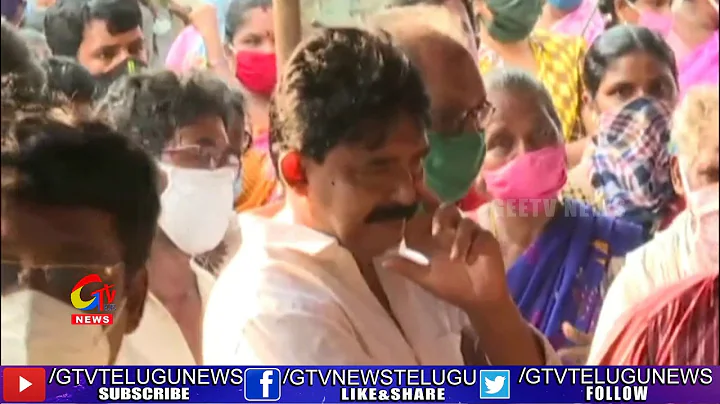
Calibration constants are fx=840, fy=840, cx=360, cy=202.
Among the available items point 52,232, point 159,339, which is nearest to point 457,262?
point 159,339

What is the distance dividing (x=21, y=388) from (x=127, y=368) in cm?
14

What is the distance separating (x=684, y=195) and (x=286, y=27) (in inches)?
24.6

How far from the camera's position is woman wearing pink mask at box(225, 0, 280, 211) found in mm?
1148

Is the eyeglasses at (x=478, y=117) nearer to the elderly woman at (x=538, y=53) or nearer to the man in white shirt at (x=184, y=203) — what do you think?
the elderly woman at (x=538, y=53)

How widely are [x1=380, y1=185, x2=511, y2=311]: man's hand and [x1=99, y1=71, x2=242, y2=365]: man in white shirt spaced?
269mm

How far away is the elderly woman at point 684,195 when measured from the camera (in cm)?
122

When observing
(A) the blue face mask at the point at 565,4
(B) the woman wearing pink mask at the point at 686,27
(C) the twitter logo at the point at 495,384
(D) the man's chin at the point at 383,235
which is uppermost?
(A) the blue face mask at the point at 565,4

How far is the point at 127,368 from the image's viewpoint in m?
1.15

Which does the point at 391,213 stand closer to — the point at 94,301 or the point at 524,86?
the point at 524,86

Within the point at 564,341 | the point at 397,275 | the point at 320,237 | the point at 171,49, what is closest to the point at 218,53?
the point at 171,49

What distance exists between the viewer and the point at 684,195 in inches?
48.4

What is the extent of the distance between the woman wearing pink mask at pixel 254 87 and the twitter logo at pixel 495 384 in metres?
0.39

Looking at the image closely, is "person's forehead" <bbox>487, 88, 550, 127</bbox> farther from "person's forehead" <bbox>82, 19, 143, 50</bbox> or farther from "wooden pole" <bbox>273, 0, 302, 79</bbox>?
"person's forehead" <bbox>82, 19, 143, 50</bbox>

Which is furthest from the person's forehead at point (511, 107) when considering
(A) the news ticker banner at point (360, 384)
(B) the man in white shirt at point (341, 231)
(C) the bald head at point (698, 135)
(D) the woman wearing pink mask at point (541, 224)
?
(A) the news ticker banner at point (360, 384)
